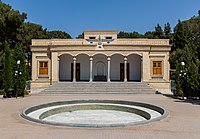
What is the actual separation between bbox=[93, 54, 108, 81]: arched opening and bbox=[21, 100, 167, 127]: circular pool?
42.5ft

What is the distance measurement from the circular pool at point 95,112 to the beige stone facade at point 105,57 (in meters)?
11.1

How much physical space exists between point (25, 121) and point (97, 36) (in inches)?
789

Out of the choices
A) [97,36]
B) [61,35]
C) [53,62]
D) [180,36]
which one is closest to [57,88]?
[53,62]

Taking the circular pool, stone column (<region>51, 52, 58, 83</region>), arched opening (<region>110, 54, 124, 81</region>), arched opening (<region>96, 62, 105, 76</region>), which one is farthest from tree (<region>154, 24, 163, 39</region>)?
the circular pool

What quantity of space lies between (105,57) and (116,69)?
6.95ft

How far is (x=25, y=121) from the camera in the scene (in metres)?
10.0

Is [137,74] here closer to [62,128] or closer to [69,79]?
[69,79]

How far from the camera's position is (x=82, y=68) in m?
30.2

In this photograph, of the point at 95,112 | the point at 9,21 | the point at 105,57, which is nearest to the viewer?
the point at 95,112

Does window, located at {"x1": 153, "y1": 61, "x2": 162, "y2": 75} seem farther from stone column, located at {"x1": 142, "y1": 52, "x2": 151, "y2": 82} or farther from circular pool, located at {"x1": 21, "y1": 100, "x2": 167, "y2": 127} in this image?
circular pool, located at {"x1": 21, "y1": 100, "x2": 167, "y2": 127}

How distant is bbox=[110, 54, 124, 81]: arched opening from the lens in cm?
2997

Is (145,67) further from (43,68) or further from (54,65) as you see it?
(43,68)

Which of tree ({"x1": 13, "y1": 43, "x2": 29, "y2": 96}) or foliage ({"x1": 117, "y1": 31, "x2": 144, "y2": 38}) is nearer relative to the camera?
tree ({"x1": 13, "y1": 43, "x2": 29, "y2": 96})

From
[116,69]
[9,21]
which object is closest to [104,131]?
[116,69]
